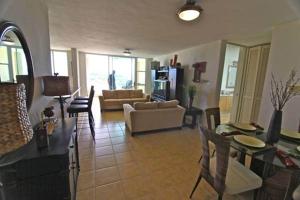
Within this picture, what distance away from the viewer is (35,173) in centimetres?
109

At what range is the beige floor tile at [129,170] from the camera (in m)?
2.19

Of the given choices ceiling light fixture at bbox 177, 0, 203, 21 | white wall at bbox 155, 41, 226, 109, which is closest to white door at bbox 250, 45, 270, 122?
white wall at bbox 155, 41, 226, 109

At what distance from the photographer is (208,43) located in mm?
4172

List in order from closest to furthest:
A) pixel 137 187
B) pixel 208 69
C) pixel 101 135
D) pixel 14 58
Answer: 1. pixel 14 58
2. pixel 137 187
3. pixel 101 135
4. pixel 208 69

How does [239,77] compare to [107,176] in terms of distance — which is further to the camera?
[239,77]

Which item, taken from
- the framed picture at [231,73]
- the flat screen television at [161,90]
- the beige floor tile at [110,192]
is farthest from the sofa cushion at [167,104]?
the framed picture at [231,73]

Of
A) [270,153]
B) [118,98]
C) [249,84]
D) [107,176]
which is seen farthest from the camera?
[118,98]

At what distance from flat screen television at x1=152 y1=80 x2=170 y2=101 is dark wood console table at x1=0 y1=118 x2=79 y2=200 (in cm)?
477

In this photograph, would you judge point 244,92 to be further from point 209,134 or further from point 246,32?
point 209,134

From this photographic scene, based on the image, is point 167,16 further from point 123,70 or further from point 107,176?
point 123,70

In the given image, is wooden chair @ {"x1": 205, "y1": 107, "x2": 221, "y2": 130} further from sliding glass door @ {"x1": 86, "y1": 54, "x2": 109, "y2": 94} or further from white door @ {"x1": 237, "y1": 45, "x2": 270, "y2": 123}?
sliding glass door @ {"x1": 86, "y1": 54, "x2": 109, "y2": 94}

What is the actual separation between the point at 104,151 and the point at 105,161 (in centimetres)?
35

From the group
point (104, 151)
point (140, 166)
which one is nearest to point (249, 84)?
point (140, 166)

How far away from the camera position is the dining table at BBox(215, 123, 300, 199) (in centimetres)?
132
